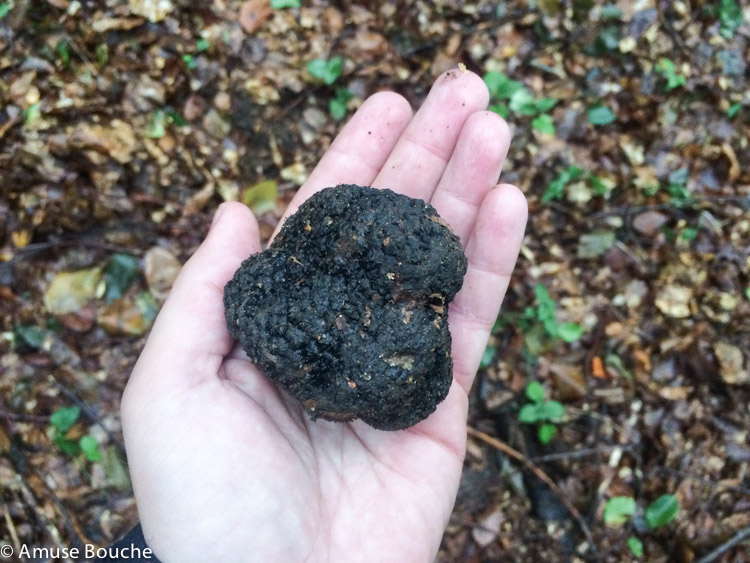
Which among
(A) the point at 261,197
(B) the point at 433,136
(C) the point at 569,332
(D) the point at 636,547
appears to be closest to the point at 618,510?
(D) the point at 636,547

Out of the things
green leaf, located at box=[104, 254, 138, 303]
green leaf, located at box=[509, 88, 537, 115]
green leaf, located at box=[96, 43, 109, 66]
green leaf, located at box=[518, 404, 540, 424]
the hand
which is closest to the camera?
the hand

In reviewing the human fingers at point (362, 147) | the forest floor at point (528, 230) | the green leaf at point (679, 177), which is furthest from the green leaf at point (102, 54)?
the green leaf at point (679, 177)

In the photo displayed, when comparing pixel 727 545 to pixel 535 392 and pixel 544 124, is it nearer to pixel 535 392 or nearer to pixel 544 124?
pixel 535 392

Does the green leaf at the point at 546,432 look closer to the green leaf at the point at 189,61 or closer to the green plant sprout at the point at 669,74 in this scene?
the green plant sprout at the point at 669,74

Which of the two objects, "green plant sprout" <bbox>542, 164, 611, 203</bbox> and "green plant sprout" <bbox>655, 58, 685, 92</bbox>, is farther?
"green plant sprout" <bbox>655, 58, 685, 92</bbox>

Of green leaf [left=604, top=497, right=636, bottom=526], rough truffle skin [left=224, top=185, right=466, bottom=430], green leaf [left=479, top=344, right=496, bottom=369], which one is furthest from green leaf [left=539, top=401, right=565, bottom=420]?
rough truffle skin [left=224, top=185, right=466, bottom=430]

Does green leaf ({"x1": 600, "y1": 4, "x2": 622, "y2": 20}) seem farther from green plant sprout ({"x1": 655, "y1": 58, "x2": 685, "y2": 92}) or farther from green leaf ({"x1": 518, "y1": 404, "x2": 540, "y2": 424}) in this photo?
green leaf ({"x1": 518, "y1": 404, "x2": 540, "y2": 424})

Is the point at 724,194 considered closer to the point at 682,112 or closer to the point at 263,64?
the point at 682,112
